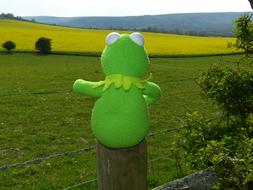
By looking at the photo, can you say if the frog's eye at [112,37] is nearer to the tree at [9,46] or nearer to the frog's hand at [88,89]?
the frog's hand at [88,89]

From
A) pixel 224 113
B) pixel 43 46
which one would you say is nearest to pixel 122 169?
pixel 224 113

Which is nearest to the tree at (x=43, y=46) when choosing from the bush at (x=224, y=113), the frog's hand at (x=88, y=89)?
the bush at (x=224, y=113)

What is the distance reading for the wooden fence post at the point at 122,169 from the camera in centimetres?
269

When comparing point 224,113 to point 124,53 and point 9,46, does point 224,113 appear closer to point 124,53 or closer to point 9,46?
point 124,53

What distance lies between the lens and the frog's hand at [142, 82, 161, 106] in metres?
3.24

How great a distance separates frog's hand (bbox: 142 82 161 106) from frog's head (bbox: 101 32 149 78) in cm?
12

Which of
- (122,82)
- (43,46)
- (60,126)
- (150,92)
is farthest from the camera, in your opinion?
(43,46)

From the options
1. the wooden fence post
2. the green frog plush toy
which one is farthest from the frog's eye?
the wooden fence post

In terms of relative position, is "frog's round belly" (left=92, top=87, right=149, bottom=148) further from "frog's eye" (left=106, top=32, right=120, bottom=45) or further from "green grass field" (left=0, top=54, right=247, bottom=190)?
"green grass field" (left=0, top=54, right=247, bottom=190)

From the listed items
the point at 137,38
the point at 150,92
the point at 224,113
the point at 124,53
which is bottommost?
the point at 224,113

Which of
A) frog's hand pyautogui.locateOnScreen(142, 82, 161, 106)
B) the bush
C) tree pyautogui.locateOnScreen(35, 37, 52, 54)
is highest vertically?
frog's hand pyautogui.locateOnScreen(142, 82, 161, 106)

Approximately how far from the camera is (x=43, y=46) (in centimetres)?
3353

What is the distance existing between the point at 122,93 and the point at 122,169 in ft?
2.03

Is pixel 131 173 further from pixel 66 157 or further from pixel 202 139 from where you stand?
pixel 66 157
